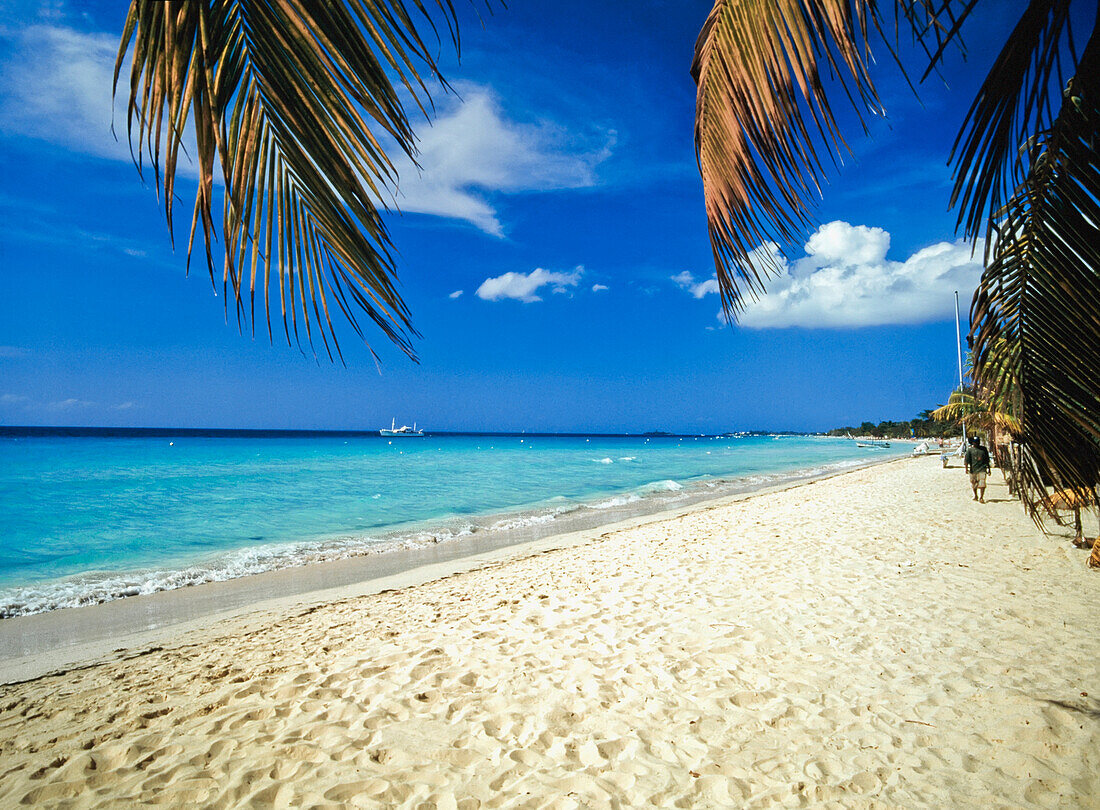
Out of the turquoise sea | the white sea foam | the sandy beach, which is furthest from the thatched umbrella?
the white sea foam

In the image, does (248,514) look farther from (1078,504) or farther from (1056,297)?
(1056,297)

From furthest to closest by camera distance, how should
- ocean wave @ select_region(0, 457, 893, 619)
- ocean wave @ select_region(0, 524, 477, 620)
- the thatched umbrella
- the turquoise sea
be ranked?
the turquoise sea
ocean wave @ select_region(0, 457, 893, 619)
ocean wave @ select_region(0, 524, 477, 620)
the thatched umbrella

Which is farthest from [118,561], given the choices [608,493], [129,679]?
[608,493]

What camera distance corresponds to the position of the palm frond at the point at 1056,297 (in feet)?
6.67

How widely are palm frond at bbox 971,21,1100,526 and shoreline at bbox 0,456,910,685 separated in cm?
759

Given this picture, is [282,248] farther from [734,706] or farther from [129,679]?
[129,679]

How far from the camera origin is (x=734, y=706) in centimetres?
359

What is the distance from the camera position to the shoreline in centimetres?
588

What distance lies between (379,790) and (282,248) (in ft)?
10.0

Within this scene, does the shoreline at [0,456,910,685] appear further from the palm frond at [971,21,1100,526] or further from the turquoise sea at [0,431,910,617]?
the palm frond at [971,21,1100,526]

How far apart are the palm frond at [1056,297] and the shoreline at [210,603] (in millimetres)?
7589

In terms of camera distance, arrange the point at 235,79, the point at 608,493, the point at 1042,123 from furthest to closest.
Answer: the point at 608,493
the point at 1042,123
the point at 235,79

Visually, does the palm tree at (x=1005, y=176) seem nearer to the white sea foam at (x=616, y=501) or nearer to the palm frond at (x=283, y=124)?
the palm frond at (x=283, y=124)

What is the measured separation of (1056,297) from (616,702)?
3.37 m
